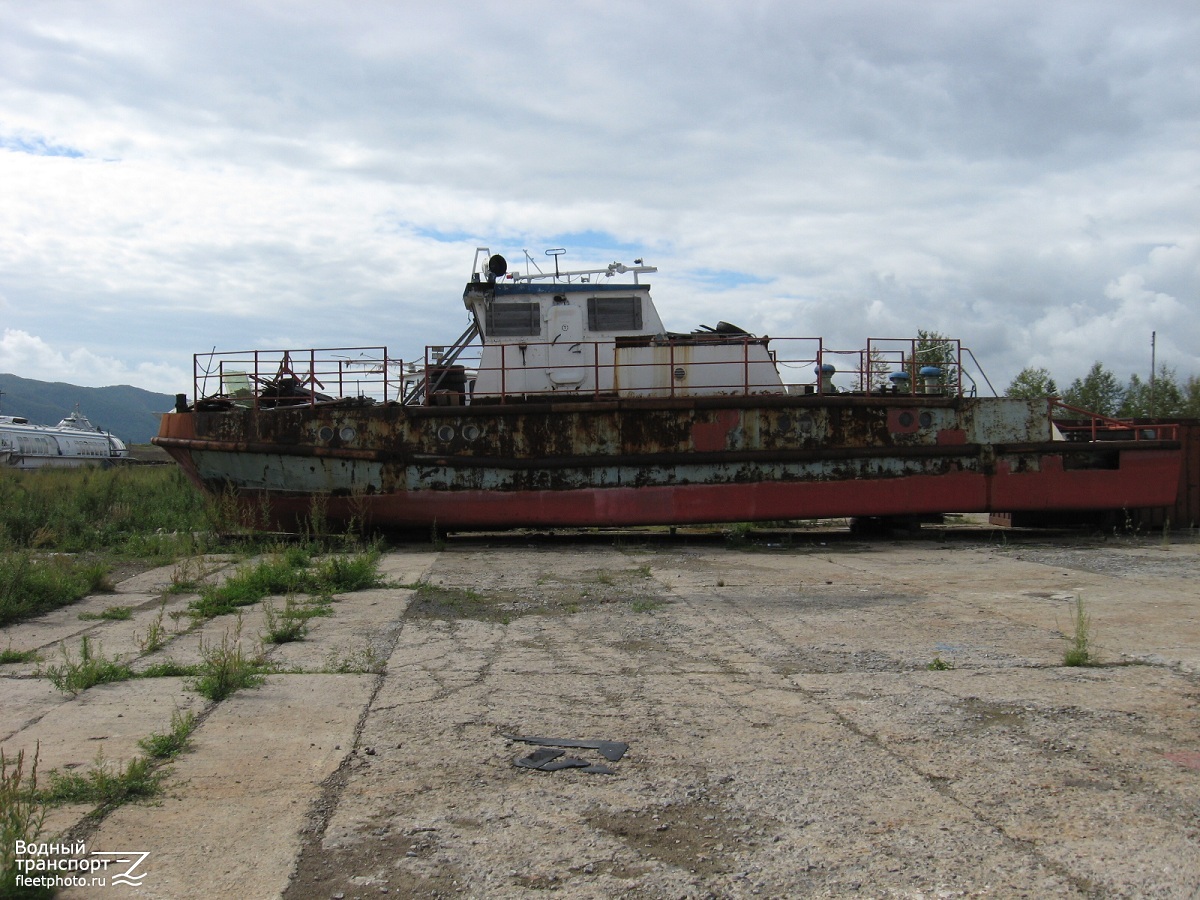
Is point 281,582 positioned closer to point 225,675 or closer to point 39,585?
point 39,585

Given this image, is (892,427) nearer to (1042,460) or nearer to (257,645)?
(1042,460)

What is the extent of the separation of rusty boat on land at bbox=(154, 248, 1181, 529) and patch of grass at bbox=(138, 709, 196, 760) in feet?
26.5

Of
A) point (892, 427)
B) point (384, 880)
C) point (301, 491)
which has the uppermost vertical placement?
point (892, 427)

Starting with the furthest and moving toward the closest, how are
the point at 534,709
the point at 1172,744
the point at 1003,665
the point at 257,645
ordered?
the point at 257,645, the point at 1003,665, the point at 534,709, the point at 1172,744

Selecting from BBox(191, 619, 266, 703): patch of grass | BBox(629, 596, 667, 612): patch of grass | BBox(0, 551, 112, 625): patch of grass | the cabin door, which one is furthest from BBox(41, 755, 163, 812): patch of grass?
the cabin door

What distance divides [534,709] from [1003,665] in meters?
2.75

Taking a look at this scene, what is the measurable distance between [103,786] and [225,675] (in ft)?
4.54

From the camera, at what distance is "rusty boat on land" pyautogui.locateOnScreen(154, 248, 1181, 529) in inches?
491

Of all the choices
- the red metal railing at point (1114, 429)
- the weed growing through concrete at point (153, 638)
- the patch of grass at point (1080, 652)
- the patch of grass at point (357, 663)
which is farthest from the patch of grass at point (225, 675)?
the red metal railing at point (1114, 429)

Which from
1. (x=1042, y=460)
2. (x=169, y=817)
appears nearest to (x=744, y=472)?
(x=1042, y=460)

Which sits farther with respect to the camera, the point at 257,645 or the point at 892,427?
the point at 892,427

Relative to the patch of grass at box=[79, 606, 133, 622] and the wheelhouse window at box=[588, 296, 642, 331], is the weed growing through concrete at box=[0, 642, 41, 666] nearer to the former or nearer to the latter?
the patch of grass at box=[79, 606, 133, 622]

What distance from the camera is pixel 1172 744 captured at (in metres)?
3.85

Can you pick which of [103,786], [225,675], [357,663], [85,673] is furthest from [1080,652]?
[85,673]
